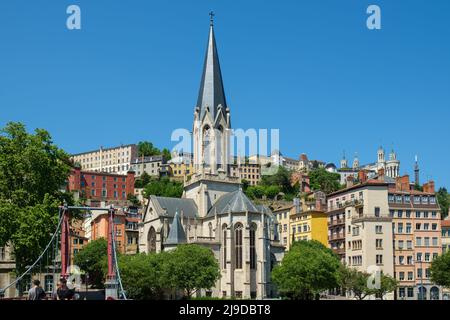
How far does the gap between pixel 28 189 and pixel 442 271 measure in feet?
157

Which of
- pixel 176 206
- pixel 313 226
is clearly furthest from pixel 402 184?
pixel 176 206

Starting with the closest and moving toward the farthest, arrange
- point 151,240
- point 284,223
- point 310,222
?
point 151,240
point 310,222
point 284,223

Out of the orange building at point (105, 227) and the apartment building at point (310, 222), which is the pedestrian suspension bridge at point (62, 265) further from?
the orange building at point (105, 227)

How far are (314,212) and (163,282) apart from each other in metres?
38.3

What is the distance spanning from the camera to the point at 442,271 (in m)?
76.6

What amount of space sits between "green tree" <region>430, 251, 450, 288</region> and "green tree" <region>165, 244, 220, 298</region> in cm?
2602

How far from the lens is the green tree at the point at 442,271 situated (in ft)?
250

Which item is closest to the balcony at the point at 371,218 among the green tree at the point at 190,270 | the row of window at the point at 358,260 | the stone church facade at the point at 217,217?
the row of window at the point at 358,260

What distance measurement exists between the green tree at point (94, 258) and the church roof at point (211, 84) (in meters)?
26.1

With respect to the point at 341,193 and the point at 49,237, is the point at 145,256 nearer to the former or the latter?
the point at 49,237

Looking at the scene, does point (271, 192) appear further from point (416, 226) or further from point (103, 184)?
point (416, 226)
